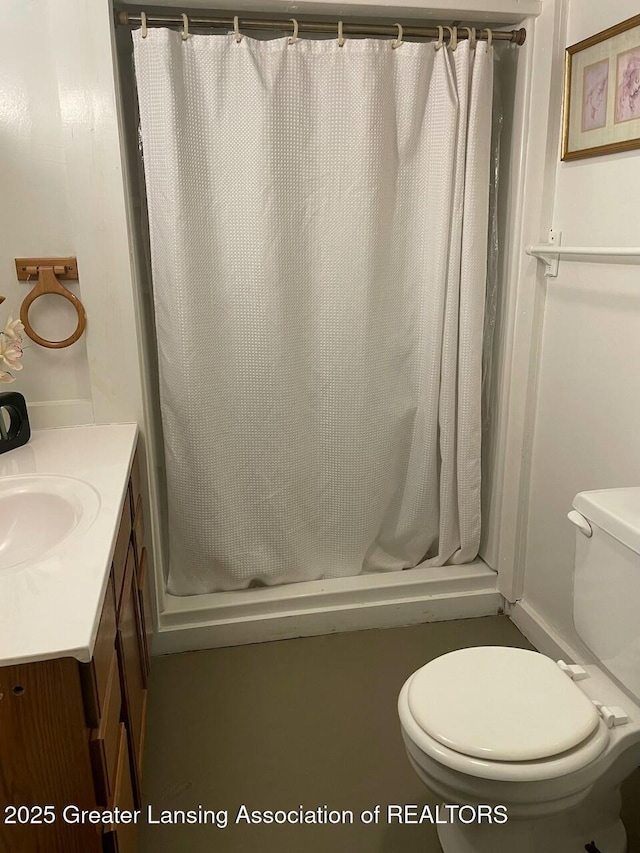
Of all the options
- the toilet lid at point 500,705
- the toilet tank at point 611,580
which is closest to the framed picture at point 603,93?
the toilet tank at point 611,580

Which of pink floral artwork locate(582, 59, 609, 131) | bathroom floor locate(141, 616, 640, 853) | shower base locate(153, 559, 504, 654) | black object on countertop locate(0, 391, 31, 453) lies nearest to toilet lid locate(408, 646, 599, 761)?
bathroom floor locate(141, 616, 640, 853)

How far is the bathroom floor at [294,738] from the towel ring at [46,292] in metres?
1.06

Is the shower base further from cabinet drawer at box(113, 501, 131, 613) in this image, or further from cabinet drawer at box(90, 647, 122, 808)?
cabinet drawer at box(90, 647, 122, 808)

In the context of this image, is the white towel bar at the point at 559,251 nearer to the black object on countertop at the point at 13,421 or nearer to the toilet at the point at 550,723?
the toilet at the point at 550,723

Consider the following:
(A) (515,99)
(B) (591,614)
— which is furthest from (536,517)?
(A) (515,99)

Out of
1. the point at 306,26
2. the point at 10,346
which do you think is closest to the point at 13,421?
the point at 10,346

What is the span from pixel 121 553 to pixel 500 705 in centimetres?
82

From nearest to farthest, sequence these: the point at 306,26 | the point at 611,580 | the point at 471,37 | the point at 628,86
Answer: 1. the point at 611,580
2. the point at 628,86
3. the point at 306,26
4. the point at 471,37

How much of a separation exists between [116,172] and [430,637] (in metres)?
1.72

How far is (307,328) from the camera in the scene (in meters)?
2.17

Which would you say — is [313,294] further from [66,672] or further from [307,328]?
[66,672]

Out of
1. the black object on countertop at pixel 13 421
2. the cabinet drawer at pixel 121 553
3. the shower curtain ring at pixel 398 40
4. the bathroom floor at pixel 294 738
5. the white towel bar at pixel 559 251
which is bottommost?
the bathroom floor at pixel 294 738

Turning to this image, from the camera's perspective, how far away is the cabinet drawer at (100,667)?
0.96 meters

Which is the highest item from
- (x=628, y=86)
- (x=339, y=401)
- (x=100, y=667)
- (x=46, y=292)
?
(x=628, y=86)
